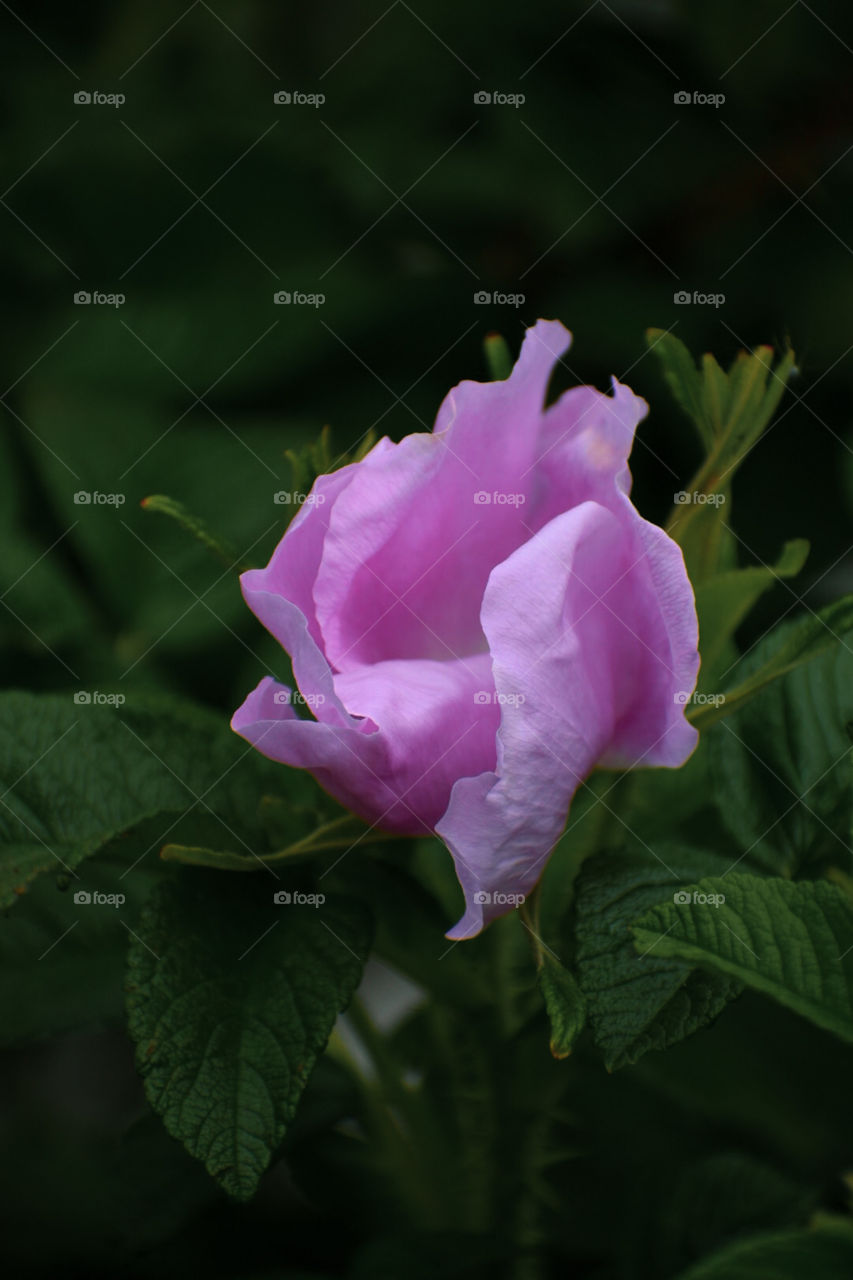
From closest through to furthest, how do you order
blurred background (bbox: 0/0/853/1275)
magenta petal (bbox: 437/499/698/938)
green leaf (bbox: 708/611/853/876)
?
magenta petal (bbox: 437/499/698/938)
green leaf (bbox: 708/611/853/876)
blurred background (bbox: 0/0/853/1275)

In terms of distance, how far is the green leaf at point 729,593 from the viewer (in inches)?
16.3

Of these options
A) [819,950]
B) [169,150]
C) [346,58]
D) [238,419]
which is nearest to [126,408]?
[238,419]

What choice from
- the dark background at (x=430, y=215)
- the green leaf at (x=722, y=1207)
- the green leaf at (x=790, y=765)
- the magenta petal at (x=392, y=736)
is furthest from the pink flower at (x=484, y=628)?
the dark background at (x=430, y=215)

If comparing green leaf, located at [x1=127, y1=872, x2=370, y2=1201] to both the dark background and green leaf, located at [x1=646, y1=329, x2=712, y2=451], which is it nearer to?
green leaf, located at [x1=646, y1=329, x2=712, y2=451]

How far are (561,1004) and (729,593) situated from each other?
151mm

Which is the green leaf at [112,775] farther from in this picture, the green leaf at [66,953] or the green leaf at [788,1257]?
the green leaf at [788,1257]

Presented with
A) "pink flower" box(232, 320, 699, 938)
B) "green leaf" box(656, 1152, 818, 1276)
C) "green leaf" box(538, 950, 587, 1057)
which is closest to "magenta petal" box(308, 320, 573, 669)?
"pink flower" box(232, 320, 699, 938)

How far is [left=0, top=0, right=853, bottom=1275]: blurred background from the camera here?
96 centimetres

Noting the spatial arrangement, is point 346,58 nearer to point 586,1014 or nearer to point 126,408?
point 126,408

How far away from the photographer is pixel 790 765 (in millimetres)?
476

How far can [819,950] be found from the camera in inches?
13.9

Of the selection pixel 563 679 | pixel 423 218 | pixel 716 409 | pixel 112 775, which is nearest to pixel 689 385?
pixel 716 409

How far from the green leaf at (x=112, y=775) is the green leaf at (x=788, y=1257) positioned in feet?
0.61

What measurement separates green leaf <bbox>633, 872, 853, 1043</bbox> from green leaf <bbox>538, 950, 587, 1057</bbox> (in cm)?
2
